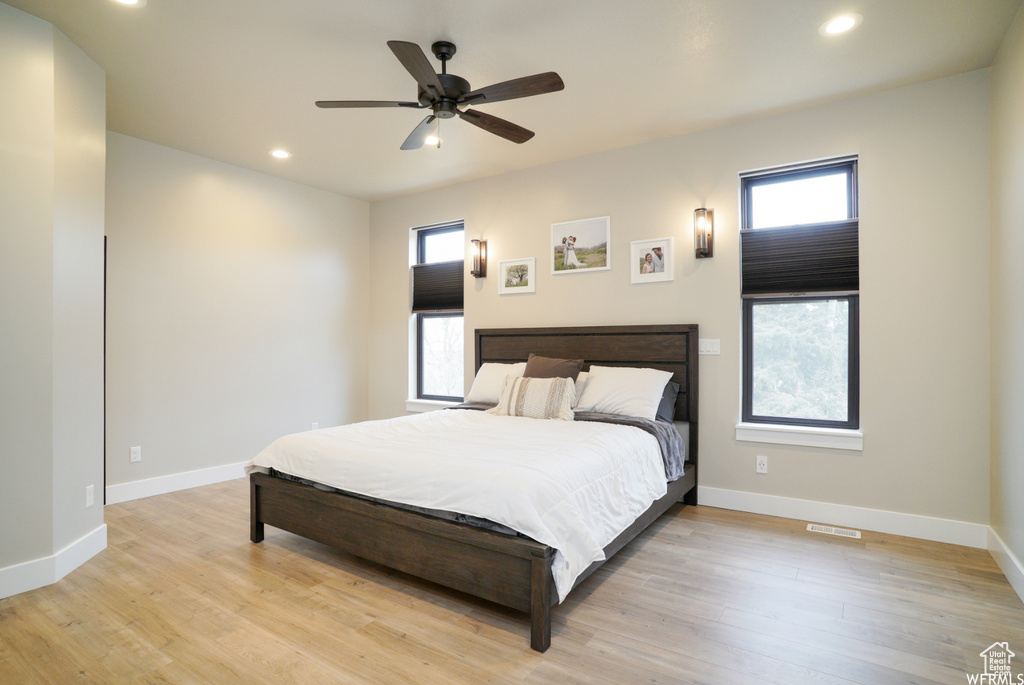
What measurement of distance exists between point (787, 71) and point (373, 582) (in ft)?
11.9

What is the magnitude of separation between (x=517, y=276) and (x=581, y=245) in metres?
0.70

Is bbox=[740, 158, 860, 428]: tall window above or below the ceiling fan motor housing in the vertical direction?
below

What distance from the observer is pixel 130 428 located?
13.4 feet

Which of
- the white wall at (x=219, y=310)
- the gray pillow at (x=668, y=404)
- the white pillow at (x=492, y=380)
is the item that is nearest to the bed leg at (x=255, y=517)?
the white wall at (x=219, y=310)

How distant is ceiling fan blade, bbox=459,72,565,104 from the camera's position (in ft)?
7.85

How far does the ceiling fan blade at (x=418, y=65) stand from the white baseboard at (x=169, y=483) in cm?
312

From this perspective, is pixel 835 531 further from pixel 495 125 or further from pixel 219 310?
pixel 219 310

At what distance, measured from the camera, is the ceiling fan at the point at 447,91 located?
90.6 inches

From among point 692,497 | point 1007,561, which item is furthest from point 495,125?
point 1007,561

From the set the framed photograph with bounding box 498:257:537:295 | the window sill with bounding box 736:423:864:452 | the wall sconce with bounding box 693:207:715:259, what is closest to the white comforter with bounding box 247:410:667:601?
the window sill with bounding box 736:423:864:452

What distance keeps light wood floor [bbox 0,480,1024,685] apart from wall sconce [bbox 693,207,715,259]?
1.98 metres

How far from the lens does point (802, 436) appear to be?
11.7 ft

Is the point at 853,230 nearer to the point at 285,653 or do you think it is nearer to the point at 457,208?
the point at 457,208

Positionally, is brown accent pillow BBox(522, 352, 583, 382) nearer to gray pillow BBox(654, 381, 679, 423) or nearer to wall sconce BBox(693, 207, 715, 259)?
gray pillow BBox(654, 381, 679, 423)
